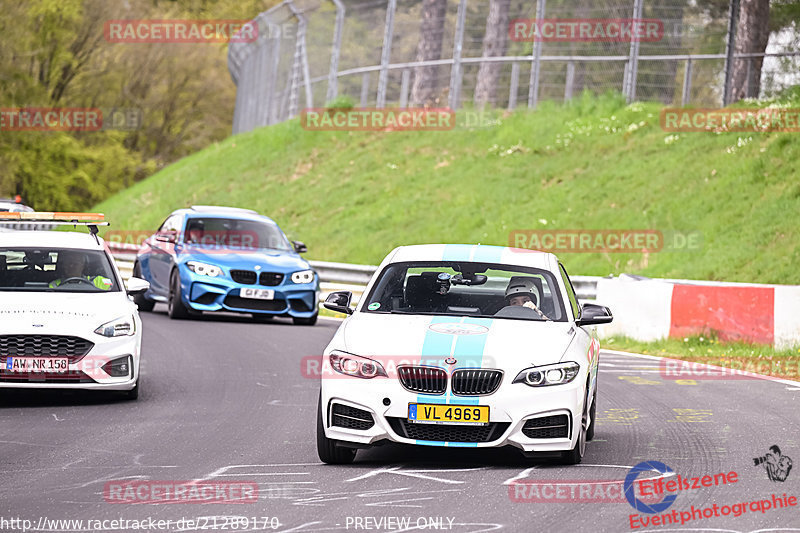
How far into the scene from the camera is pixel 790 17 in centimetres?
2780

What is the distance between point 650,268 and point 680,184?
11.3ft

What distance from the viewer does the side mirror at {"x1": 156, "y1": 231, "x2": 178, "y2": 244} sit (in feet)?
65.8

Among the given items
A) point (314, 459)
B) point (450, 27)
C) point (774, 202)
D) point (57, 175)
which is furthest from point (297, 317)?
point (57, 175)

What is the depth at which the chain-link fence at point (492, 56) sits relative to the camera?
93.2ft

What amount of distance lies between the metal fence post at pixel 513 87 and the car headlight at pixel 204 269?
1528 cm

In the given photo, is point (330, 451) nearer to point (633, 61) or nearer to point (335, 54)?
point (633, 61)

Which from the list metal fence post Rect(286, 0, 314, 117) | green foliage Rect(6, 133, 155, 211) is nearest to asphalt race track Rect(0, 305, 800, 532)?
metal fence post Rect(286, 0, 314, 117)

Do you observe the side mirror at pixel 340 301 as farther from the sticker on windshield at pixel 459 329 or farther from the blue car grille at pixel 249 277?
the blue car grille at pixel 249 277

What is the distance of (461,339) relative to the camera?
8.21m

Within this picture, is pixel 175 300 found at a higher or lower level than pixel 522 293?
lower

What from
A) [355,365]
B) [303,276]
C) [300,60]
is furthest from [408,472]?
[300,60]

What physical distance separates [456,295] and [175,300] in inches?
417

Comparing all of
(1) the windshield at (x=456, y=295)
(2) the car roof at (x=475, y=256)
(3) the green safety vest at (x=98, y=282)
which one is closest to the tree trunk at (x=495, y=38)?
(3) the green safety vest at (x=98, y=282)

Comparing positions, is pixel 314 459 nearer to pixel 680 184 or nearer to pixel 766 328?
pixel 766 328
